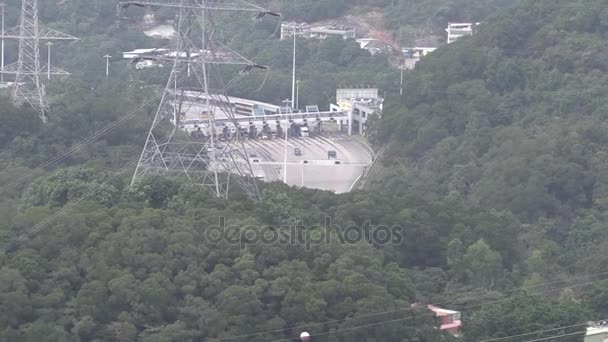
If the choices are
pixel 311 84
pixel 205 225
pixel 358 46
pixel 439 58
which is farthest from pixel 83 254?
pixel 358 46

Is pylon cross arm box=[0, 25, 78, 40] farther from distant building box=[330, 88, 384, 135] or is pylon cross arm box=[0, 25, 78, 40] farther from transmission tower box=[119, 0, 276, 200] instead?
transmission tower box=[119, 0, 276, 200]

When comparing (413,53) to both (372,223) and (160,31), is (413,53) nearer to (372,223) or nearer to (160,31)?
(160,31)

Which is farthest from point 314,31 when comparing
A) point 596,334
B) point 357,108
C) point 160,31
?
point 596,334

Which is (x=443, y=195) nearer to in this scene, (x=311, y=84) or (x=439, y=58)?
(x=439, y=58)

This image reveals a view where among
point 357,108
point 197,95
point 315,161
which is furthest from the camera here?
point 357,108

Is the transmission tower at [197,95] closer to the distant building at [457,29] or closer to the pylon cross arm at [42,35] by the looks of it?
the pylon cross arm at [42,35]

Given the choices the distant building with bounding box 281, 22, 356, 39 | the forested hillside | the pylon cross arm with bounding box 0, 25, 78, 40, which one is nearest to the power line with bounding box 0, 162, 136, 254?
the forested hillside
